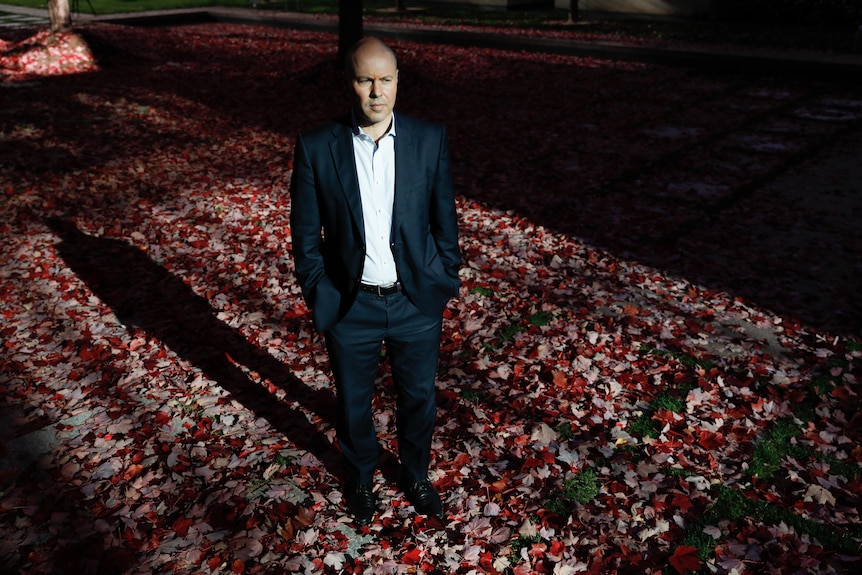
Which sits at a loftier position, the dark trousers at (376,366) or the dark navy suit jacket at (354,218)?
the dark navy suit jacket at (354,218)

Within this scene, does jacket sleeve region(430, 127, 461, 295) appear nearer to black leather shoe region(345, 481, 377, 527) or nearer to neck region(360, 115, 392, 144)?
neck region(360, 115, 392, 144)

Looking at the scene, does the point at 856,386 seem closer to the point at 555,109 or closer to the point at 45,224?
the point at 45,224

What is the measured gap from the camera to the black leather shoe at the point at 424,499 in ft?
13.4

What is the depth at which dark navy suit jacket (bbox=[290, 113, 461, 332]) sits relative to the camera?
3.22m

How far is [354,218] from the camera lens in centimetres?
326

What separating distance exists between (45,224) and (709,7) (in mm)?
29568

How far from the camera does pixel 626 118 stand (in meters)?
13.9

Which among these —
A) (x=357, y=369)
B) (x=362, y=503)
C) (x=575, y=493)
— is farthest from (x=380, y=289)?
(x=575, y=493)

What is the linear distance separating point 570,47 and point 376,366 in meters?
21.9

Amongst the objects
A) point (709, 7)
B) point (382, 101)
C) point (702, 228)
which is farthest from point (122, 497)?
point (709, 7)

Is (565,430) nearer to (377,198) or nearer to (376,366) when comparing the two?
(376,366)

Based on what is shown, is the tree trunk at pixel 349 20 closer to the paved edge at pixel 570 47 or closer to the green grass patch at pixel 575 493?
the paved edge at pixel 570 47

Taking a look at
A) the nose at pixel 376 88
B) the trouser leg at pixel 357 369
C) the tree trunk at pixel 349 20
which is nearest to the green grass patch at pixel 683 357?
the trouser leg at pixel 357 369

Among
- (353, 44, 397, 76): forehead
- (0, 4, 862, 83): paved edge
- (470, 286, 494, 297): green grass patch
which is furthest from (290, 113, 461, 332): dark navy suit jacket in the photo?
(0, 4, 862, 83): paved edge
